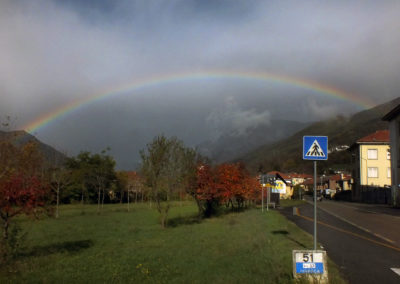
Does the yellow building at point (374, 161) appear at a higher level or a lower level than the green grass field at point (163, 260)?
higher

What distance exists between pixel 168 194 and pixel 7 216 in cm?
1314

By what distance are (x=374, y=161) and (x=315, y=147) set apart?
218 feet

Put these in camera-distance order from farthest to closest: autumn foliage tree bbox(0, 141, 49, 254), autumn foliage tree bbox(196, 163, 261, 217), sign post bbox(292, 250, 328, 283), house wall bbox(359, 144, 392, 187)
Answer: house wall bbox(359, 144, 392, 187), autumn foliage tree bbox(196, 163, 261, 217), autumn foliage tree bbox(0, 141, 49, 254), sign post bbox(292, 250, 328, 283)

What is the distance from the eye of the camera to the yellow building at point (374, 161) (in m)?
68.6

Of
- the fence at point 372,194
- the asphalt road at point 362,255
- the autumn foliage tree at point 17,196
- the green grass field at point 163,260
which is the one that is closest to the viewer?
the asphalt road at point 362,255

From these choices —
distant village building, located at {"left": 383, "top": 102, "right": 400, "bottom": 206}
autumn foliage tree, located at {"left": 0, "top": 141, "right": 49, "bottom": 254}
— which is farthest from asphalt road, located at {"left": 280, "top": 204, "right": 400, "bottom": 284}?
distant village building, located at {"left": 383, "top": 102, "right": 400, "bottom": 206}

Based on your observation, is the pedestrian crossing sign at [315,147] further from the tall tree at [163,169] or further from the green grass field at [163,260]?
the tall tree at [163,169]

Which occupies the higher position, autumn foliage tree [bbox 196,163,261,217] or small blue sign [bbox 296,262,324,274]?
autumn foliage tree [bbox 196,163,261,217]

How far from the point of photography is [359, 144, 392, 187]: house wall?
6856 cm

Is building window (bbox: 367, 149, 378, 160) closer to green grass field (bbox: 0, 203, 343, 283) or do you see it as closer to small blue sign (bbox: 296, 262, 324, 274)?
green grass field (bbox: 0, 203, 343, 283)

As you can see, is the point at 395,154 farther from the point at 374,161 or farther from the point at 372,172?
the point at 374,161

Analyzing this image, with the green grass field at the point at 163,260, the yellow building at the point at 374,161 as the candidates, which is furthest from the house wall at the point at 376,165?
the green grass field at the point at 163,260

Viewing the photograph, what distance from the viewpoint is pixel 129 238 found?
17125mm

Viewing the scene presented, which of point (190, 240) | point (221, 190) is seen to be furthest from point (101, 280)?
point (221, 190)
